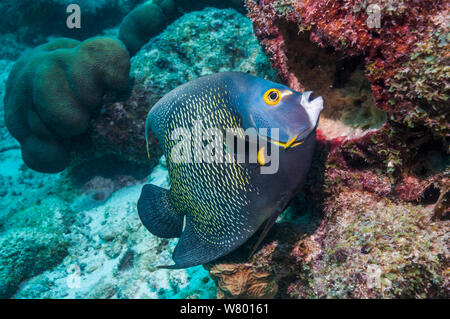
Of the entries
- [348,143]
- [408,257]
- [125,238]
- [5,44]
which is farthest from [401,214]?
[5,44]

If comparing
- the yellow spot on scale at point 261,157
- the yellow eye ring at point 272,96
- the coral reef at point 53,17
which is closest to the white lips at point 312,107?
the yellow eye ring at point 272,96

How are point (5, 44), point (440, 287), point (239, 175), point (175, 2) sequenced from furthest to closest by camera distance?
point (5, 44) < point (175, 2) < point (239, 175) < point (440, 287)

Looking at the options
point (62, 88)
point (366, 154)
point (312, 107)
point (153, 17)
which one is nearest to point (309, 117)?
point (312, 107)

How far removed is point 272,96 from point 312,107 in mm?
244

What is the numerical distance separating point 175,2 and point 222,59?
297 centimetres

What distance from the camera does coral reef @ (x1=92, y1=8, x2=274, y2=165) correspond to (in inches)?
187

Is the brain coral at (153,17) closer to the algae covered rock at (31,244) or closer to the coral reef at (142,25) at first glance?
the coral reef at (142,25)

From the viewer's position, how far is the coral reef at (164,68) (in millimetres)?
4762

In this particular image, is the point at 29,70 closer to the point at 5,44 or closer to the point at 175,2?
the point at 175,2

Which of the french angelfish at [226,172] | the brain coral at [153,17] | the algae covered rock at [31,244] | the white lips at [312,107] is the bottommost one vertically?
the algae covered rock at [31,244]

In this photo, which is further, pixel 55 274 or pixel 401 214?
pixel 55 274

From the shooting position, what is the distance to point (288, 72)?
2266 mm

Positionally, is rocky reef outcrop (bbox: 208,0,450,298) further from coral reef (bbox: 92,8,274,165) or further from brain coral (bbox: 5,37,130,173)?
brain coral (bbox: 5,37,130,173)

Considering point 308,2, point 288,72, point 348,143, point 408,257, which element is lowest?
point 408,257
